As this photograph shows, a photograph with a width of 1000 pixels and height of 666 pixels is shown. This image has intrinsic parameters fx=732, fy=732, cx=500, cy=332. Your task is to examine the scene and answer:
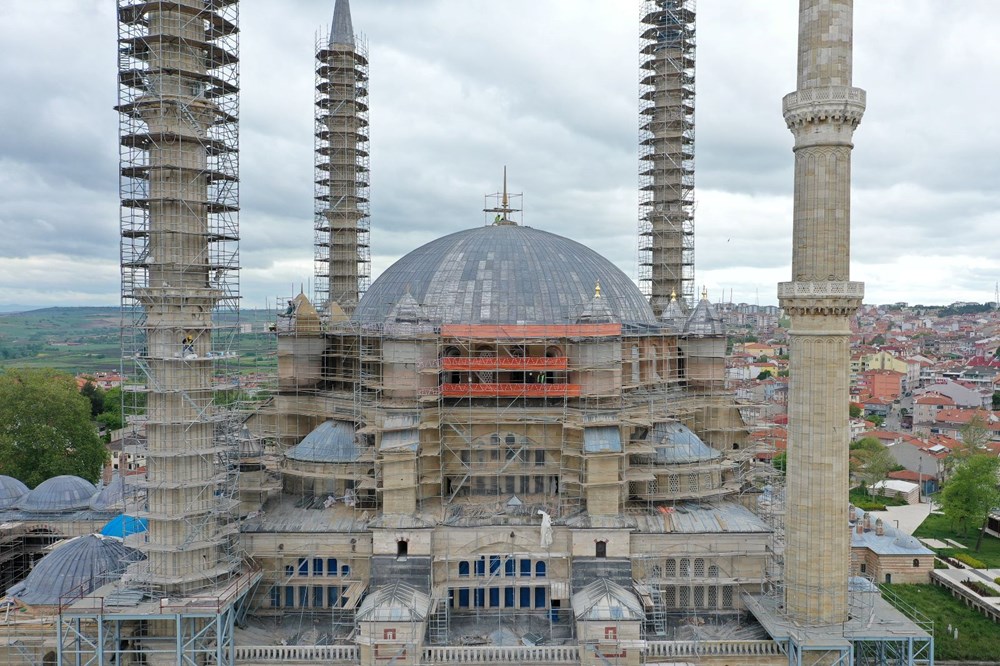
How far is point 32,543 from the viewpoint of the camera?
1671 inches

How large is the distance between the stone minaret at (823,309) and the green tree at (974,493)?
90.7 ft

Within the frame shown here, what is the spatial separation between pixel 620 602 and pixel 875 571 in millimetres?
24654

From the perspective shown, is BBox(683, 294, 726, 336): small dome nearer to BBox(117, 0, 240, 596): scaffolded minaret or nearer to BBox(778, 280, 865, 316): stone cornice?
BBox(778, 280, 865, 316): stone cornice

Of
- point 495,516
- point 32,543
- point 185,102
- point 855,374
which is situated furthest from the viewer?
point 855,374

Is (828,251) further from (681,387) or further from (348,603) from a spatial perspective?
(348,603)

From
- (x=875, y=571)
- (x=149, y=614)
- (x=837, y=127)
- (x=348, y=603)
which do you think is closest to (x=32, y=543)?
(x=149, y=614)

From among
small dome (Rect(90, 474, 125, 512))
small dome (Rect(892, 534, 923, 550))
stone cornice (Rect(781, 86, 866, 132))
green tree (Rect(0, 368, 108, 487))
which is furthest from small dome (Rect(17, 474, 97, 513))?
small dome (Rect(892, 534, 923, 550))

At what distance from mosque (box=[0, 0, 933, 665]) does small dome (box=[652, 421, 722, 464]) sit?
15 cm

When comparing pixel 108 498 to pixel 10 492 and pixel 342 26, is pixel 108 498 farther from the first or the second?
pixel 342 26

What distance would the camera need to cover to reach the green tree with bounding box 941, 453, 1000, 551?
163 feet

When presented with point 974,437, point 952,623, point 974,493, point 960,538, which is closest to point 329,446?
point 952,623

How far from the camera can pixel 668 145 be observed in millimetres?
53594

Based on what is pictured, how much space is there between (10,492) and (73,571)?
18426 mm

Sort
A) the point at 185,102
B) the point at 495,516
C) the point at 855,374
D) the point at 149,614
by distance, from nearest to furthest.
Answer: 1. the point at 149,614
2. the point at 185,102
3. the point at 495,516
4. the point at 855,374
